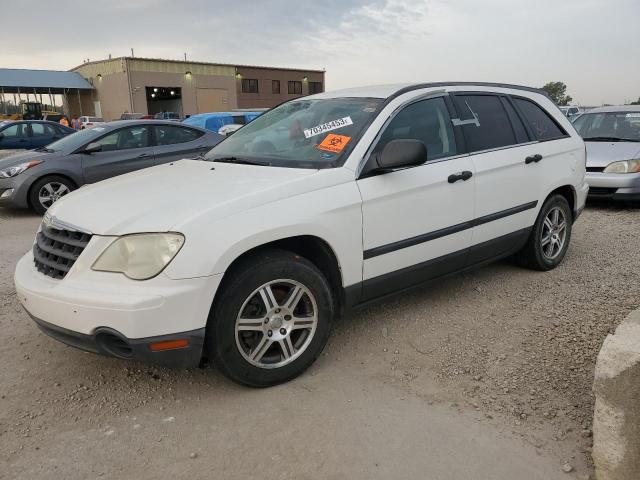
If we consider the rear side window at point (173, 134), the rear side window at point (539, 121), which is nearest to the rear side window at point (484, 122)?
the rear side window at point (539, 121)

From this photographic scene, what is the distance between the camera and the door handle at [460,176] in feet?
12.0

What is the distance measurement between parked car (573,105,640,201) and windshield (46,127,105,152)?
25.0 feet

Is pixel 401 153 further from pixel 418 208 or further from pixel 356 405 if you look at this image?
pixel 356 405

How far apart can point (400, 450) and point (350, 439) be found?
0.80ft

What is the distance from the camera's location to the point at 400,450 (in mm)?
2465

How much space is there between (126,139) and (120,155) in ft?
1.04

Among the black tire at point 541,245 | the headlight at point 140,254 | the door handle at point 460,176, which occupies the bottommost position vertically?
the black tire at point 541,245

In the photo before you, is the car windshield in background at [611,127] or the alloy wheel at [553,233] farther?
the car windshield in background at [611,127]

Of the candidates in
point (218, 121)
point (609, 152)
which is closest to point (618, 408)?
point (609, 152)

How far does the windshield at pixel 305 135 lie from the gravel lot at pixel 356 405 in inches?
50.2

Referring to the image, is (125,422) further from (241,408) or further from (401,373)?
(401,373)

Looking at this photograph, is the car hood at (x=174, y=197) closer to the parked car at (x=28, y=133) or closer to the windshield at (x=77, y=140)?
the windshield at (x=77, y=140)

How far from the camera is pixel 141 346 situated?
8.36 ft


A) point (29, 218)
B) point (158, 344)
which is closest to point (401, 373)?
point (158, 344)
